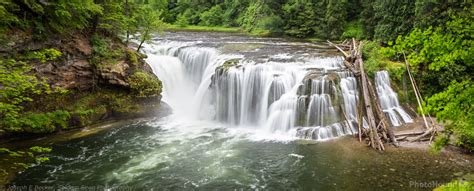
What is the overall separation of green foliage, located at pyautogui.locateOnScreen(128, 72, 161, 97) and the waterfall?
215 centimetres

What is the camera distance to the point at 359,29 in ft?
102

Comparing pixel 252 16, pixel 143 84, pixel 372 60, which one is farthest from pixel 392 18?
pixel 252 16

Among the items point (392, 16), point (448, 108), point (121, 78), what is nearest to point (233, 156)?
point (121, 78)

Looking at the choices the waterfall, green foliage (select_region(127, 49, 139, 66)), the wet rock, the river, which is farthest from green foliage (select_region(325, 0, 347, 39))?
the wet rock

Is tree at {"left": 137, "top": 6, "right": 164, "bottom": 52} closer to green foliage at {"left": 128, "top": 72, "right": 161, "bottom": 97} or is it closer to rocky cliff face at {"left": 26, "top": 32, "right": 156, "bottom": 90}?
rocky cliff face at {"left": 26, "top": 32, "right": 156, "bottom": 90}

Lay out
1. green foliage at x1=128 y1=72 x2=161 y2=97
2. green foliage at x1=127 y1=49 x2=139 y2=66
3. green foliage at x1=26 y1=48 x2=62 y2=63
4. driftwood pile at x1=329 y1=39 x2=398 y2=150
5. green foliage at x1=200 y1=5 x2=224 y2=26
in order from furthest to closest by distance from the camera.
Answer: green foliage at x1=200 y1=5 x2=224 y2=26 → green foliage at x1=127 y1=49 x2=139 y2=66 → green foliage at x1=128 y1=72 x2=161 y2=97 → driftwood pile at x1=329 y1=39 x2=398 y2=150 → green foliage at x1=26 y1=48 x2=62 y2=63

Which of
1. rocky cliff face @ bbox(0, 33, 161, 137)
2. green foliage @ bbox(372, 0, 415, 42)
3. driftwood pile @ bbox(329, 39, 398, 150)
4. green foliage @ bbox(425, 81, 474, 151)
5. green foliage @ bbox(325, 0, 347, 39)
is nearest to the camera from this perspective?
green foliage @ bbox(425, 81, 474, 151)

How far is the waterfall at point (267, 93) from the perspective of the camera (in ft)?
50.6

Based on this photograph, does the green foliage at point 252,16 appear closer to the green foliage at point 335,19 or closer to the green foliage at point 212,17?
the green foliage at point 212,17

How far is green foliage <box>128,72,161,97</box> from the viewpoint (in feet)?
57.3

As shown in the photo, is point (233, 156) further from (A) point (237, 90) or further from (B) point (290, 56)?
(B) point (290, 56)

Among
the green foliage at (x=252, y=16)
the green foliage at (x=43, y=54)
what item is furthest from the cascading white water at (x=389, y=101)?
the green foliage at (x=252, y=16)

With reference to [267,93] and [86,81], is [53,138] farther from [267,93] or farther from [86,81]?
[267,93]

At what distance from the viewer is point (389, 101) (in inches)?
682
